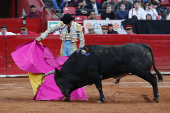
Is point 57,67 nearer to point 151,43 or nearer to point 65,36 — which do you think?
point 65,36

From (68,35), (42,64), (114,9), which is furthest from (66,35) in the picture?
(114,9)

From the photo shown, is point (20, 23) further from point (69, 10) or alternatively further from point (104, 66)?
point (104, 66)

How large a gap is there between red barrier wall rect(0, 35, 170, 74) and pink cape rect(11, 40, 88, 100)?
11.6ft

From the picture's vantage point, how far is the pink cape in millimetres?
6254

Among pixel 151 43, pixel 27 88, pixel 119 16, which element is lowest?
pixel 27 88

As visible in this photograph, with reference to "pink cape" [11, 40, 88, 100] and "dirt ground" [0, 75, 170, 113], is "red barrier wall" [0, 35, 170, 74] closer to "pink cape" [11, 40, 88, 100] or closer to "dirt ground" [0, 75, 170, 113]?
"dirt ground" [0, 75, 170, 113]

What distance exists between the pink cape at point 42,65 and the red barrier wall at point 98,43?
11.6ft

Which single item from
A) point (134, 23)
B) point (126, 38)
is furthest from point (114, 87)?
→ point (134, 23)

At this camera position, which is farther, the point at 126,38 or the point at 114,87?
the point at 126,38

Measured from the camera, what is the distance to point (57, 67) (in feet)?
21.2

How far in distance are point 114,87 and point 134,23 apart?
11.9 ft

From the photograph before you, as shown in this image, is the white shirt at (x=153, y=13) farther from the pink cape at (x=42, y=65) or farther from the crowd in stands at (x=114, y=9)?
the pink cape at (x=42, y=65)

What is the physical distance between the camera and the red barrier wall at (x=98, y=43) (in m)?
10.0

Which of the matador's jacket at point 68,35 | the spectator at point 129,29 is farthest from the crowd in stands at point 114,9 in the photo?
the matador's jacket at point 68,35
